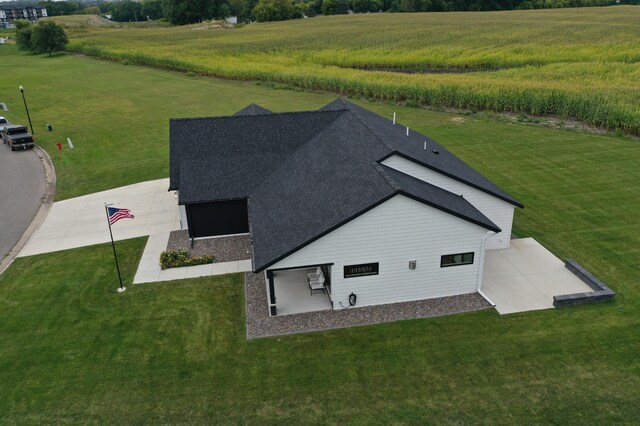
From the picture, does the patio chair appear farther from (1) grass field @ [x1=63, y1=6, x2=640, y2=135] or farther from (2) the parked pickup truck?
(2) the parked pickup truck

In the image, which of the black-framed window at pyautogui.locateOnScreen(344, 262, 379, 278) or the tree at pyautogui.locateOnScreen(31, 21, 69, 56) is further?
the tree at pyautogui.locateOnScreen(31, 21, 69, 56)

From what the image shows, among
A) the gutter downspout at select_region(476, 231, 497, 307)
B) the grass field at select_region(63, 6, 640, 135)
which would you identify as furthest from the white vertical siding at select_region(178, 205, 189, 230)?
the grass field at select_region(63, 6, 640, 135)

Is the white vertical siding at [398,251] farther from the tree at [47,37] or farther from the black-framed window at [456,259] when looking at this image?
the tree at [47,37]

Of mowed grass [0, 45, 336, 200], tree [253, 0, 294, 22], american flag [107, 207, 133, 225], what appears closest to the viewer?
american flag [107, 207, 133, 225]

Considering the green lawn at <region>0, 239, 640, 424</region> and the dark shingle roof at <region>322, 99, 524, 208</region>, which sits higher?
the dark shingle roof at <region>322, 99, 524, 208</region>

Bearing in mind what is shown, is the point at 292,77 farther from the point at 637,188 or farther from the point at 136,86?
the point at 637,188

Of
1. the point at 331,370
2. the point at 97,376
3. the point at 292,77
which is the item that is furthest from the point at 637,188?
the point at 292,77

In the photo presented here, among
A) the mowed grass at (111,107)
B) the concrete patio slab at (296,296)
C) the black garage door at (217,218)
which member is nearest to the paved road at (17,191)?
the mowed grass at (111,107)
